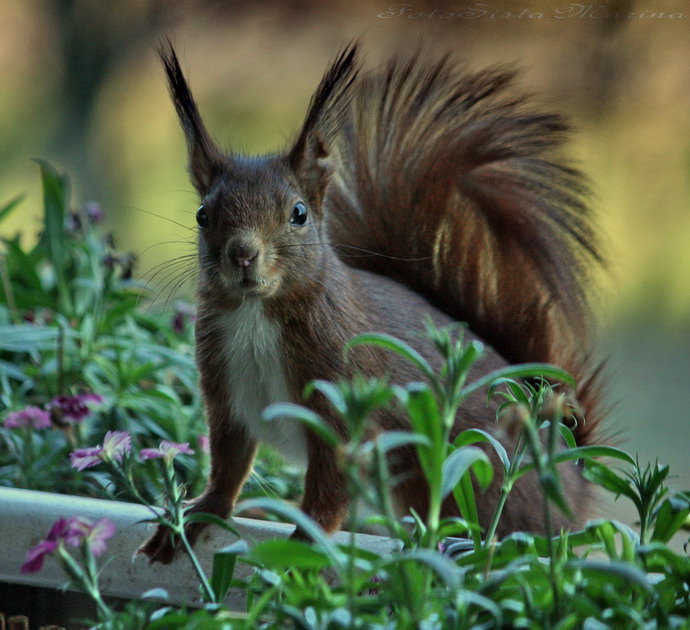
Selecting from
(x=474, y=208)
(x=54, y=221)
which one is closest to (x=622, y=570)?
(x=474, y=208)

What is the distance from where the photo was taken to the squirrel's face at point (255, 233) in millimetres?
1205

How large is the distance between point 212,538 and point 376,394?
0.68 m

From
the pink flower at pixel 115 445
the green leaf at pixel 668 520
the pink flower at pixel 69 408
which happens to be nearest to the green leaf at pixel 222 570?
the pink flower at pixel 115 445

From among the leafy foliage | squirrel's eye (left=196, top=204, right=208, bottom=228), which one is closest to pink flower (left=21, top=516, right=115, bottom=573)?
the leafy foliage

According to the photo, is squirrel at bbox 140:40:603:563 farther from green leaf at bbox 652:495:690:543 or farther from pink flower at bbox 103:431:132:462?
green leaf at bbox 652:495:690:543

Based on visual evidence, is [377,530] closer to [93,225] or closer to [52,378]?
[52,378]

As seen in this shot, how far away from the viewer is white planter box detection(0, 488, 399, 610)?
1.12 meters

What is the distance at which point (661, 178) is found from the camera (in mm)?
3873

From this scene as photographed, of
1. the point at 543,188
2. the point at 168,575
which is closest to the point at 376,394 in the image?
the point at 168,575

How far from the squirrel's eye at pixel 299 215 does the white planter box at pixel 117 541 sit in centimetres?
40

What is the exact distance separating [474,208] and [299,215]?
1.42ft

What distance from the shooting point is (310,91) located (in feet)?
12.5

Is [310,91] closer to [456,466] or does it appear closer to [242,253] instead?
[242,253]

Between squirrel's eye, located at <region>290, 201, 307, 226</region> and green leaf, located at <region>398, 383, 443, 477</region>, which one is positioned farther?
squirrel's eye, located at <region>290, 201, 307, 226</region>
